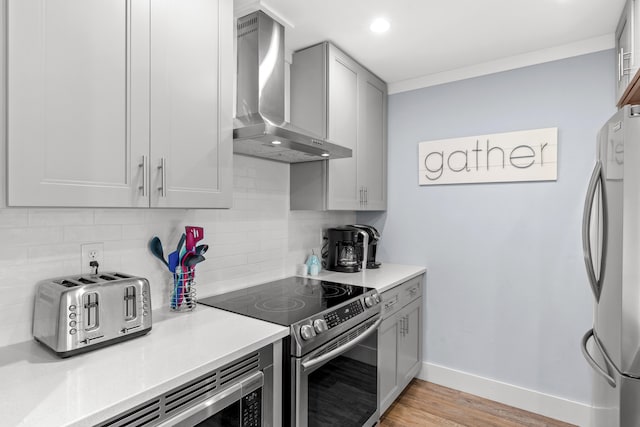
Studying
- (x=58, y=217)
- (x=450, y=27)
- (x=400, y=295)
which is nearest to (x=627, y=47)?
(x=450, y=27)

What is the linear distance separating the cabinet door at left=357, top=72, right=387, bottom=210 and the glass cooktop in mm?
813

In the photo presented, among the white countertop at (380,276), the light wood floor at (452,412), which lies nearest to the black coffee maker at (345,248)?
the white countertop at (380,276)

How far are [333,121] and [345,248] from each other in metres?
1.01

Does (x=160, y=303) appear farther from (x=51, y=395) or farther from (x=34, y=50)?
(x=34, y=50)

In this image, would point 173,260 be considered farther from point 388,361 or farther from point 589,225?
point 589,225

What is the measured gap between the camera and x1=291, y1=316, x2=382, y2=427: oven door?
1.52m

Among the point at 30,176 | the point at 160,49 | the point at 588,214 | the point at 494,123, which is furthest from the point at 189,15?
the point at 494,123

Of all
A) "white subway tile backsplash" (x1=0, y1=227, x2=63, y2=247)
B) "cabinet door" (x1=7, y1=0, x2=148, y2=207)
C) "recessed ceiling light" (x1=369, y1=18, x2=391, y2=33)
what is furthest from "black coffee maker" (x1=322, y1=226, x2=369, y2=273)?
"white subway tile backsplash" (x1=0, y1=227, x2=63, y2=247)

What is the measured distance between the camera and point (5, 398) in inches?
36.4

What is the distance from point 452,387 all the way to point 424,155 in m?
1.88

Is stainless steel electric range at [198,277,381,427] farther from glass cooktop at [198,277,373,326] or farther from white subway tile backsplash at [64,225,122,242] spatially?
white subway tile backsplash at [64,225,122,242]

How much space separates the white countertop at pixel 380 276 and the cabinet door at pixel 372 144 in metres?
0.51

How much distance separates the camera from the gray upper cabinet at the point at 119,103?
3.34 ft

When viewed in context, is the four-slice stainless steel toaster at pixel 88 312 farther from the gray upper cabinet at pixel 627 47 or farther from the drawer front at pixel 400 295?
the gray upper cabinet at pixel 627 47
